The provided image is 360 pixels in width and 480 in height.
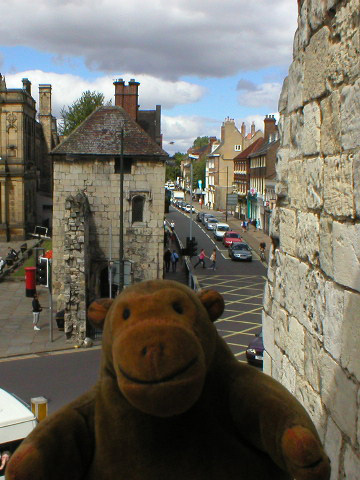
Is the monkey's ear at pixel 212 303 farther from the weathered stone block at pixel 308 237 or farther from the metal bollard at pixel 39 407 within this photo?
the metal bollard at pixel 39 407

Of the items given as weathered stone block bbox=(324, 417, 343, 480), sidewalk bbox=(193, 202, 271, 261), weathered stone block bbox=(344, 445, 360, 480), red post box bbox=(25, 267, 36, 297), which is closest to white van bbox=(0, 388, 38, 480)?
weathered stone block bbox=(324, 417, 343, 480)

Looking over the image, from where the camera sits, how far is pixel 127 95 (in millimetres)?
27516

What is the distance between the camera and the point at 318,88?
3.76 metres

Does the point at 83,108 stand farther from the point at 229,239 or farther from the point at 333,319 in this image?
the point at 333,319

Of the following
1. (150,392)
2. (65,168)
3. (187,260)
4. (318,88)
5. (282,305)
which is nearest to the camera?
(150,392)

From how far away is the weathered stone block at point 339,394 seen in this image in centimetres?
306

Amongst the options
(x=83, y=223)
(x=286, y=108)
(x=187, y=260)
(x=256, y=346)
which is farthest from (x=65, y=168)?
(x=286, y=108)

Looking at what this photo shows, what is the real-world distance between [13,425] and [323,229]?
241 inches

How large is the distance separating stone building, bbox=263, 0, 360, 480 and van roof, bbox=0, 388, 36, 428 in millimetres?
4714

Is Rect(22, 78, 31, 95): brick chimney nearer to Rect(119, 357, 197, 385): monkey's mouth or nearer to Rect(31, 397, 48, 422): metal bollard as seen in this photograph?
Rect(31, 397, 48, 422): metal bollard

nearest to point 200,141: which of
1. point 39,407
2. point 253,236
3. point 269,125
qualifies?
point 269,125

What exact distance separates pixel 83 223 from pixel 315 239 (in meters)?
16.5

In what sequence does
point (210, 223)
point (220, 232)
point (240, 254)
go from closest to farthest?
1. point (240, 254)
2. point (220, 232)
3. point (210, 223)

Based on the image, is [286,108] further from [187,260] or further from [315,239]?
[187,260]
